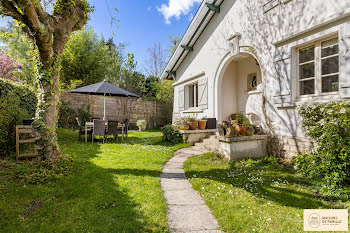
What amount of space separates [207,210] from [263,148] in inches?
137

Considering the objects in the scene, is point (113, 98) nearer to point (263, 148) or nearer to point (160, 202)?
point (263, 148)

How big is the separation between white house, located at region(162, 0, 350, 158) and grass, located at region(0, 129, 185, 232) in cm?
374

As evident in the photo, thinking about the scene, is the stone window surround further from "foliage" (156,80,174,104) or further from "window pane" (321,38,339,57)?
"foliage" (156,80,174,104)

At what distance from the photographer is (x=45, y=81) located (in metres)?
3.79

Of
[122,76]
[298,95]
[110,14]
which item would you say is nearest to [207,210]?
[298,95]

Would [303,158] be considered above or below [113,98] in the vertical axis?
below

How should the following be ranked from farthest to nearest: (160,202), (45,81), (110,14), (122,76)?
(122,76) < (110,14) < (45,81) < (160,202)

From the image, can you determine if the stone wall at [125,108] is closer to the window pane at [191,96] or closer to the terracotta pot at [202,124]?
the window pane at [191,96]

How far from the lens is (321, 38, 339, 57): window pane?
3.97 m

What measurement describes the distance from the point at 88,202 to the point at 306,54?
18.3ft

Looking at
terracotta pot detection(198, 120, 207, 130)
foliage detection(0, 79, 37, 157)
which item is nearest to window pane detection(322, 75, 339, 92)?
terracotta pot detection(198, 120, 207, 130)

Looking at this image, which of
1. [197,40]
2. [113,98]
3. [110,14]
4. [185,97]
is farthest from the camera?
[113,98]

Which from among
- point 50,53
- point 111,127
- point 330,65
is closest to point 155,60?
point 111,127

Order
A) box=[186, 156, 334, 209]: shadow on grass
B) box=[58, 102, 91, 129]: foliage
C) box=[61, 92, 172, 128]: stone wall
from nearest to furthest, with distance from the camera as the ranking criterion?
box=[186, 156, 334, 209]: shadow on grass < box=[58, 102, 91, 129]: foliage < box=[61, 92, 172, 128]: stone wall
